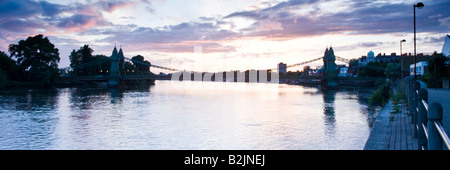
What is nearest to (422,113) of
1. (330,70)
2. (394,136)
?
(394,136)

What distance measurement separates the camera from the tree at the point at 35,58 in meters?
70.6

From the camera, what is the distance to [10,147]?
15.8 m

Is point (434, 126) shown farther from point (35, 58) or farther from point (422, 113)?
point (35, 58)

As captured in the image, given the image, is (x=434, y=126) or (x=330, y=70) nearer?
(x=434, y=126)

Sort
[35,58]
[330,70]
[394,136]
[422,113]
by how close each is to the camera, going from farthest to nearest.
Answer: [330,70] < [35,58] < [394,136] < [422,113]

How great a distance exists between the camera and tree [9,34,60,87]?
7056cm

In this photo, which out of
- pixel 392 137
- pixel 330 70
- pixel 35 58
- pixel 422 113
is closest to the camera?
pixel 422 113

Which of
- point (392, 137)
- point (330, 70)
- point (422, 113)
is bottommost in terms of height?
point (392, 137)

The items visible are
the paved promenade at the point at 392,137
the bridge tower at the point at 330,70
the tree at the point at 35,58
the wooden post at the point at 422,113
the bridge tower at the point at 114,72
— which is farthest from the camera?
the bridge tower at the point at 114,72

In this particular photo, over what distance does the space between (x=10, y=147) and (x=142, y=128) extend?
7003 millimetres

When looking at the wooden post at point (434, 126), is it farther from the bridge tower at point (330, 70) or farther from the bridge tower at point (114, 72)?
the bridge tower at point (114, 72)

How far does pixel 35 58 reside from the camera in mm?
Result: 72000

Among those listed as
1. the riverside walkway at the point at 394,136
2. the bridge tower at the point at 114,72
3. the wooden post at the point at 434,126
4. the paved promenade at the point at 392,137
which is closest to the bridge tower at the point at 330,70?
the bridge tower at the point at 114,72
